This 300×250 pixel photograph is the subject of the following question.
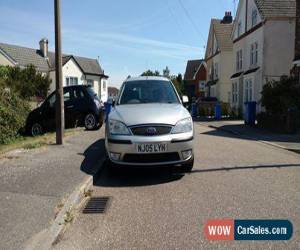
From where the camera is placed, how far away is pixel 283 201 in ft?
21.0

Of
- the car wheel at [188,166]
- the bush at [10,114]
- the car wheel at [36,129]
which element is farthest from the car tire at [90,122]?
the car wheel at [188,166]

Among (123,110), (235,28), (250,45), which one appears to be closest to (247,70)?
(250,45)

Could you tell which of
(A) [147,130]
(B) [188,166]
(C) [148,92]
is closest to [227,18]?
(C) [148,92]

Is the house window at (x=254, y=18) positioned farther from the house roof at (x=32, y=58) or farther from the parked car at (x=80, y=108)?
the house roof at (x=32, y=58)

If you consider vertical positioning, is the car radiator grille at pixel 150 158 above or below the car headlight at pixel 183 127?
below

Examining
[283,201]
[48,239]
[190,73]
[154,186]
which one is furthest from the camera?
[190,73]

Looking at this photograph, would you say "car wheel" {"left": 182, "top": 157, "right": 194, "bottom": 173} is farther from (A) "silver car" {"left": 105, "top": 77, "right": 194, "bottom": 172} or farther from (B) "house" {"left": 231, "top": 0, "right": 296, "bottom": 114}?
(B) "house" {"left": 231, "top": 0, "right": 296, "bottom": 114}

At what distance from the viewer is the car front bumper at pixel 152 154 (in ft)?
25.1

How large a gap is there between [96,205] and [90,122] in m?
10.3

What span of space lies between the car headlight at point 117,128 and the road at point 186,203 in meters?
0.94

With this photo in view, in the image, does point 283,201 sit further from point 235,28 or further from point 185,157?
point 235,28

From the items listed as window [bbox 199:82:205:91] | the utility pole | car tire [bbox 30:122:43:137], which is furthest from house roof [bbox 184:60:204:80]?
the utility pole

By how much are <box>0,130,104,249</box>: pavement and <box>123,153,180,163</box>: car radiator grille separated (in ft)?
2.65

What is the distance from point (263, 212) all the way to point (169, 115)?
279 centimetres
